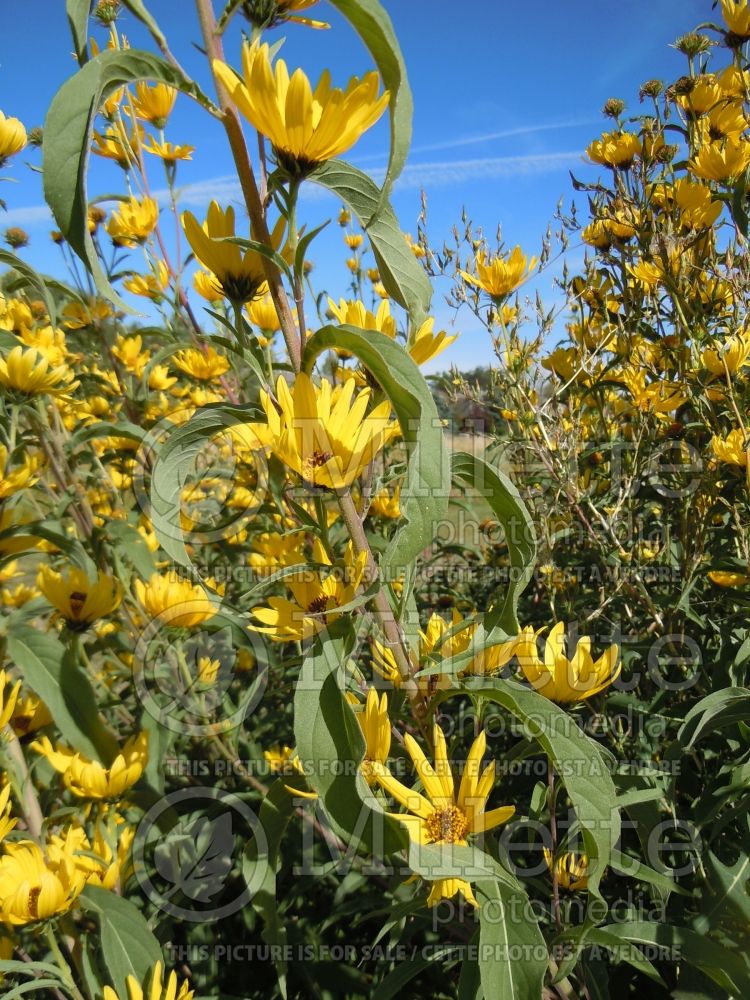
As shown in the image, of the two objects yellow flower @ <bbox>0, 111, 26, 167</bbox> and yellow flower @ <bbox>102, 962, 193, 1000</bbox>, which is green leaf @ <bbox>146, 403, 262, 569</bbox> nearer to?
yellow flower @ <bbox>102, 962, 193, 1000</bbox>

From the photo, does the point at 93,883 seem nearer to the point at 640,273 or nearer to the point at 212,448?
the point at 640,273

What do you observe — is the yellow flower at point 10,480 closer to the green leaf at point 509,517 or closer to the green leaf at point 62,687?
the green leaf at point 62,687

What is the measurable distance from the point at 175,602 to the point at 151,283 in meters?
1.23

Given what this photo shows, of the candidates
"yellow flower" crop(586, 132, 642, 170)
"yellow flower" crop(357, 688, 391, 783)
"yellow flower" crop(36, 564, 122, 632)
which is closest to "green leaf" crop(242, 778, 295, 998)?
"yellow flower" crop(357, 688, 391, 783)

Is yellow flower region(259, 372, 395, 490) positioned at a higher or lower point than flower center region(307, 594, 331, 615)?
higher

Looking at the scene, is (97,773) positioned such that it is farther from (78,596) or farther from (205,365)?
(205,365)

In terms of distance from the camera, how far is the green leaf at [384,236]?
81 centimetres

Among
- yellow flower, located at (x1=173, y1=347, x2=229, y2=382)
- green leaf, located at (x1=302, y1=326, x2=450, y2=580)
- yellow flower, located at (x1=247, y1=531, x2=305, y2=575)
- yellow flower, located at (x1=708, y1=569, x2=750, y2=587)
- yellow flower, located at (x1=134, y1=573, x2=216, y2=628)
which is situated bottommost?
yellow flower, located at (x1=134, y1=573, x2=216, y2=628)

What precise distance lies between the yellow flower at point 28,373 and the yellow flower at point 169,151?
2.63ft

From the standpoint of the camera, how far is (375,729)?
98 centimetres

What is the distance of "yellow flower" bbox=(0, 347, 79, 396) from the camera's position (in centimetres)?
175

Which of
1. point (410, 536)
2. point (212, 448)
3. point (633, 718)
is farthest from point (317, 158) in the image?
point (212, 448)

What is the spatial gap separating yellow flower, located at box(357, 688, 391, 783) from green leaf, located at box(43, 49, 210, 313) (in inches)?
26.3

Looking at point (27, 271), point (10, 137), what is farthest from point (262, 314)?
point (10, 137)
